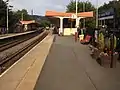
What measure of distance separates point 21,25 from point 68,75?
105m

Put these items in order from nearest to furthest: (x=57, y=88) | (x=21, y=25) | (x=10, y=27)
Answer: (x=57, y=88) < (x=10, y=27) < (x=21, y=25)

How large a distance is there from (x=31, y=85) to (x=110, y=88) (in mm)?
2352

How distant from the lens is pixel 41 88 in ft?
31.6

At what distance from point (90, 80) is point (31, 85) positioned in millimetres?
1936

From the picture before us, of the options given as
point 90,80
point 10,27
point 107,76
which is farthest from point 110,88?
point 10,27

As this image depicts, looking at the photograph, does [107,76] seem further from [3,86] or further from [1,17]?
[1,17]

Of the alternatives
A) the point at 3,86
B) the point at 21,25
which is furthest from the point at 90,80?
the point at 21,25

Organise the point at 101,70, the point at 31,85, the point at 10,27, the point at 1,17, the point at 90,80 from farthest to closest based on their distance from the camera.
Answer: the point at 10,27
the point at 1,17
the point at 101,70
the point at 90,80
the point at 31,85

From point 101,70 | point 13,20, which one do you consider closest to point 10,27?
point 13,20

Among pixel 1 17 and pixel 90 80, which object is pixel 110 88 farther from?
pixel 1 17

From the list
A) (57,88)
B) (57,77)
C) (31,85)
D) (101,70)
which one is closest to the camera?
(57,88)

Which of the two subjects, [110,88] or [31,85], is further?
[31,85]

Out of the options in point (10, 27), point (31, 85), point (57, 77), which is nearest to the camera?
point (31, 85)

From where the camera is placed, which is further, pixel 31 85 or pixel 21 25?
pixel 21 25
